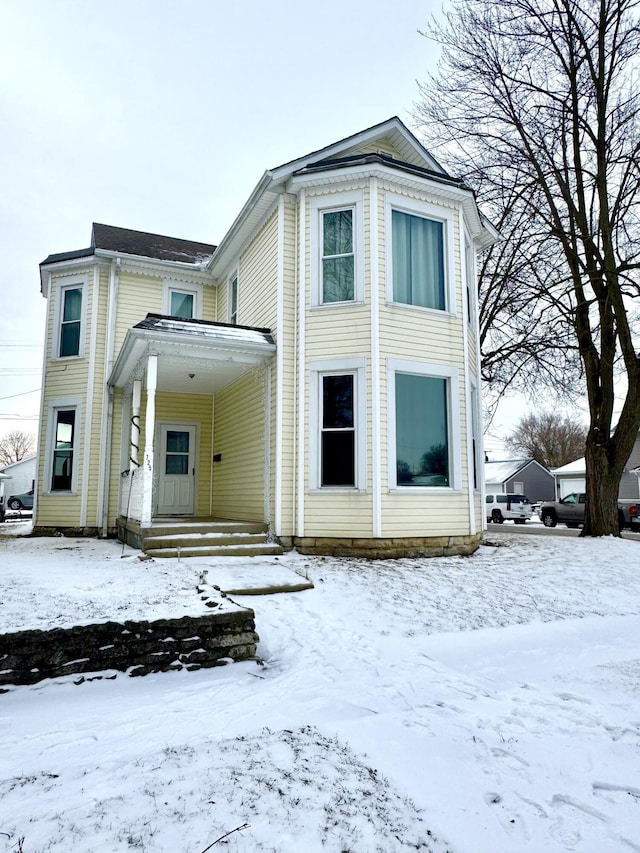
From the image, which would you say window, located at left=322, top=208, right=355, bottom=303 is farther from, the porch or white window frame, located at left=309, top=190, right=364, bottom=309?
the porch

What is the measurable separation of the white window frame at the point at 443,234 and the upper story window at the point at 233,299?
415 centimetres

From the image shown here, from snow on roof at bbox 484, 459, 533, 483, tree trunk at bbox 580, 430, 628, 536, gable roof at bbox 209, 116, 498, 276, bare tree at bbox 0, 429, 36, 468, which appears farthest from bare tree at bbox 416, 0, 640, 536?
bare tree at bbox 0, 429, 36, 468

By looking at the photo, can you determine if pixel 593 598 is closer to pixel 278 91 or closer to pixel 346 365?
pixel 346 365

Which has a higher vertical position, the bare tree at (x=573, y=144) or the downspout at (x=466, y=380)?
the bare tree at (x=573, y=144)

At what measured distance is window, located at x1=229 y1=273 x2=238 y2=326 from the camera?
1223cm

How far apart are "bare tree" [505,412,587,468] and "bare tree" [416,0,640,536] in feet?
135

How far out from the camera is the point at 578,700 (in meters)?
3.84

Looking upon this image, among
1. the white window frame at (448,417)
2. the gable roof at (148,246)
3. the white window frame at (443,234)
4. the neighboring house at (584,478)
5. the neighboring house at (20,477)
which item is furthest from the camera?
the neighboring house at (20,477)

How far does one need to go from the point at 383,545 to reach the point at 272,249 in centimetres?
554

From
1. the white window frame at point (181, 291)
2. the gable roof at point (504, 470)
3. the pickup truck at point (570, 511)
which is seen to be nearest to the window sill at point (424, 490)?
the white window frame at point (181, 291)

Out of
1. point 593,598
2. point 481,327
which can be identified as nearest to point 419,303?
point 593,598

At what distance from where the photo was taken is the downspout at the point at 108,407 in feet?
38.7

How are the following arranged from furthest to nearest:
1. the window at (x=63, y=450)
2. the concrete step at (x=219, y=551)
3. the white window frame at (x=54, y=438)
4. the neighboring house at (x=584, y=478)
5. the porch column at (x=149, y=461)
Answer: the neighboring house at (x=584, y=478)
the window at (x=63, y=450)
the white window frame at (x=54, y=438)
the porch column at (x=149, y=461)
the concrete step at (x=219, y=551)

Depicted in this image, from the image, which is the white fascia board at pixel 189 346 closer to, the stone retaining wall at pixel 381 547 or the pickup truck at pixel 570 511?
the stone retaining wall at pixel 381 547
